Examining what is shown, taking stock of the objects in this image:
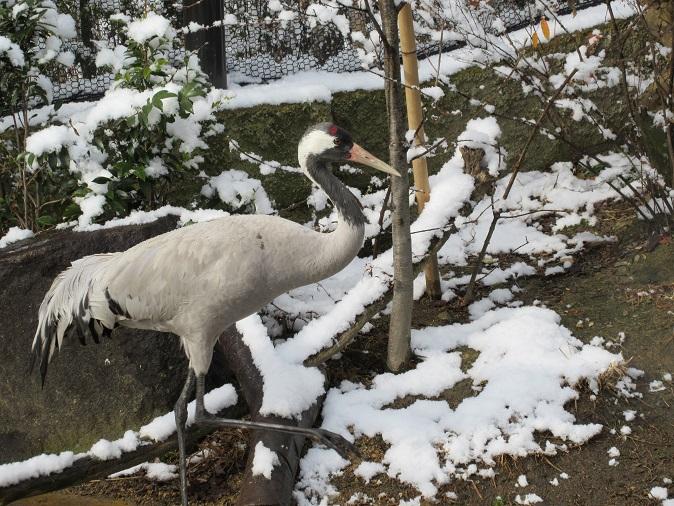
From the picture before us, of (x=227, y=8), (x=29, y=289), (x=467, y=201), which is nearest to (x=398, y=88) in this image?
(x=467, y=201)

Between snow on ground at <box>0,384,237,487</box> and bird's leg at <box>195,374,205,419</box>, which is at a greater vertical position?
bird's leg at <box>195,374,205,419</box>

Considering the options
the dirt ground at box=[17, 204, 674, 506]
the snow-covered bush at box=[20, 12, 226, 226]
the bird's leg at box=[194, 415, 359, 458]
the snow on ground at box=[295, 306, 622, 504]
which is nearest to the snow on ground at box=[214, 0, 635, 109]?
the snow-covered bush at box=[20, 12, 226, 226]

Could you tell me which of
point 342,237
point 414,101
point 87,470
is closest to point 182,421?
point 87,470

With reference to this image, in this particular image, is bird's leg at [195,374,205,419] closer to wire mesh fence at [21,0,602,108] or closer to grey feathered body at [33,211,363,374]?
grey feathered body at [33,211,363,374]

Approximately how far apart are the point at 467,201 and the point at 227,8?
218 centimetres

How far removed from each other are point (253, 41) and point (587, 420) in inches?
126

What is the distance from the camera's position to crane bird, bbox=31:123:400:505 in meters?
2.98

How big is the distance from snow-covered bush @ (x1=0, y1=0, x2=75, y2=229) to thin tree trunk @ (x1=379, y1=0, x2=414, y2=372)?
1802 mm

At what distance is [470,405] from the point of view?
332 cm

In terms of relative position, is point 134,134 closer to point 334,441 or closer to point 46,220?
point 46,220

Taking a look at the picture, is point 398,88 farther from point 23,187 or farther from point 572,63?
point 23,187

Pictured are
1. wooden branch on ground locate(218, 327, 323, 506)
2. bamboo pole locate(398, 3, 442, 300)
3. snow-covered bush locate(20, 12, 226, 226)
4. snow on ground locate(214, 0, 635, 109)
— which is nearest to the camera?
wooden branch on ground locate(218, 327, 323, 506)

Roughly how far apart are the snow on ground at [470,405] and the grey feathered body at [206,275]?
69 centimetres

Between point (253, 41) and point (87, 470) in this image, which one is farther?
point (253, 41)
